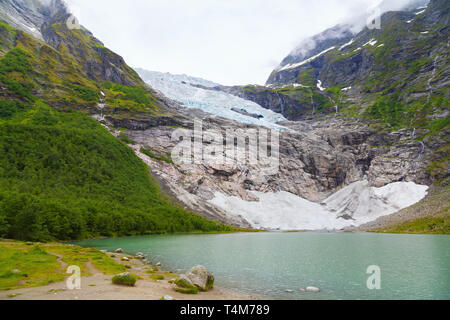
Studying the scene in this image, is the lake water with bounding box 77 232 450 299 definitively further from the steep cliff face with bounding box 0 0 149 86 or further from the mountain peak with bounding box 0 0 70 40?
the mountain peak with bounding box 0 0 70 40

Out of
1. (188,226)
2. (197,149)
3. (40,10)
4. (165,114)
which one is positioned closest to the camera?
(188,226)

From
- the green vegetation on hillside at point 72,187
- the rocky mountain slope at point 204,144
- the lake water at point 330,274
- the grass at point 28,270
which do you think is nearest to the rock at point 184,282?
the lake water at point 330,274

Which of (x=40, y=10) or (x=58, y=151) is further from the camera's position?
(x=40, y=10)

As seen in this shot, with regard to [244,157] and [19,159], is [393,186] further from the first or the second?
[19,159]

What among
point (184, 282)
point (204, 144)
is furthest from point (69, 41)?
point (184, 282)

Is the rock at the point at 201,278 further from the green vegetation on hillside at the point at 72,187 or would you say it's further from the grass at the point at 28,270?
the green vegetation on hillside at the point at 72,187
